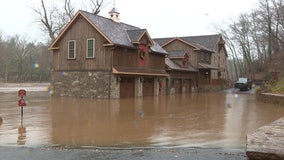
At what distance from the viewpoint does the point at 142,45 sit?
2934cm

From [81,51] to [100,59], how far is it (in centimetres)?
226

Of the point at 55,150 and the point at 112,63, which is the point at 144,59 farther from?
the point at 55,150

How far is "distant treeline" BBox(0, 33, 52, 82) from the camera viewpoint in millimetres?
69312

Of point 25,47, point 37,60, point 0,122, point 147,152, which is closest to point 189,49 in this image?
point 0,122

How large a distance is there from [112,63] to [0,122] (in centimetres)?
1439

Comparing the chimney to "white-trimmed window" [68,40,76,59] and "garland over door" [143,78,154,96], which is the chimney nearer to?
"white-trimmed window" [68,40,76,59]

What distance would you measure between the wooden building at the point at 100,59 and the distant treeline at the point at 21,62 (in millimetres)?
42039

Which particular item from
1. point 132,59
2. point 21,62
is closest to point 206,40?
point 132,59

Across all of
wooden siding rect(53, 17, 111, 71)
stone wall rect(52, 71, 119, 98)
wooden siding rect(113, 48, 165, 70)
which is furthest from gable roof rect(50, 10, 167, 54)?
stone wall rect(52, 71, 119, 98)

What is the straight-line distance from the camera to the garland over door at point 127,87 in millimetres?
27500

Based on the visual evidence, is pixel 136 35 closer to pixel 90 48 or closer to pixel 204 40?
pixel 90 48

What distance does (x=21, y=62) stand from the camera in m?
70.3

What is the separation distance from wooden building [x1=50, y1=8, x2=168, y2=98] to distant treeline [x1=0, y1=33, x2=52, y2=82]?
4204cm

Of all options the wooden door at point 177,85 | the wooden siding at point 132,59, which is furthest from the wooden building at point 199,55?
the wooden siding at point 132,59
